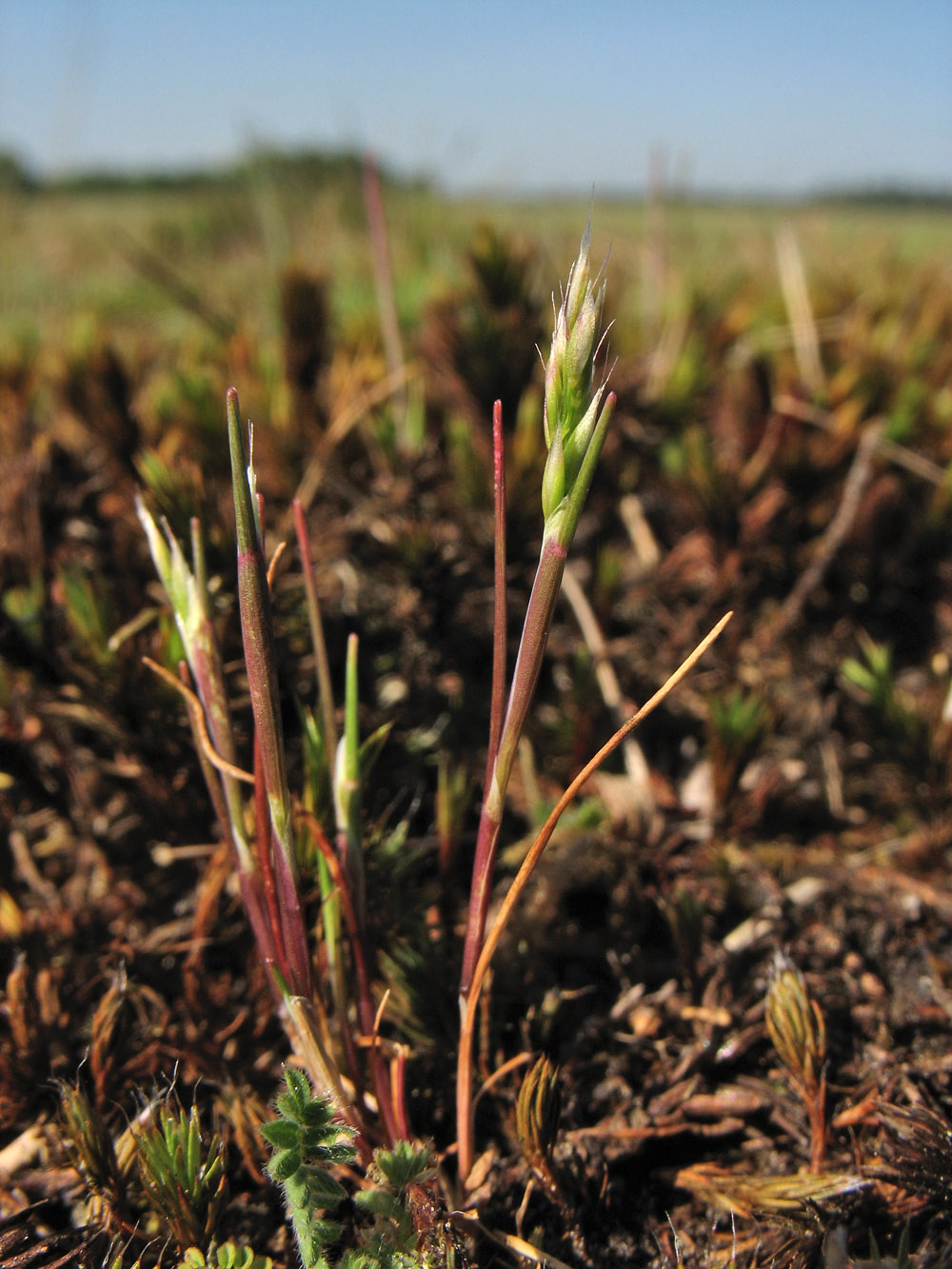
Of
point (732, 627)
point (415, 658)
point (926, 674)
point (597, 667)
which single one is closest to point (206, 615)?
point (415, 658)

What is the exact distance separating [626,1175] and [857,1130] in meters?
0.21

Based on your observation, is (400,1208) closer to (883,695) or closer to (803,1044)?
(803,1044)

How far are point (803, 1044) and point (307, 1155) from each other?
1.49 feet

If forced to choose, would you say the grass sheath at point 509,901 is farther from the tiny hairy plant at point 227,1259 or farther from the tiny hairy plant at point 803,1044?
the tiny hairy plant at point 803,1044

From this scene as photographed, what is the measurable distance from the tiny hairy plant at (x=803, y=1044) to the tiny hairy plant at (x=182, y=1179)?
486 mm

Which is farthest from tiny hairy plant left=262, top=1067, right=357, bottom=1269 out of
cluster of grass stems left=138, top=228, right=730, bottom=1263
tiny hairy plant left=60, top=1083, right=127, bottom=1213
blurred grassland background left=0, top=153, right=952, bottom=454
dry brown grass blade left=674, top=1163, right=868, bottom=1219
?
blurred grassland background left=0, top=153, right=952, bottom=454

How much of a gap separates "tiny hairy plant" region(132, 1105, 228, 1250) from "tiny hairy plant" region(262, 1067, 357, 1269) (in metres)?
0.11

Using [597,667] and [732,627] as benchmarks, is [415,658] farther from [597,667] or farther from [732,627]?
[732,627]

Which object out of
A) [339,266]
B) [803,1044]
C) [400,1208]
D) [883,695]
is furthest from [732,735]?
[339,266]

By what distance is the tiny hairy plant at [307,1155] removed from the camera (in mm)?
571

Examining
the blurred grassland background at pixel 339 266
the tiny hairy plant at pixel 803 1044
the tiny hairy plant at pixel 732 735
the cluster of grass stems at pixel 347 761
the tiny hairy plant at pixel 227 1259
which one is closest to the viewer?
the cluster of grass stems at pixel 347 761

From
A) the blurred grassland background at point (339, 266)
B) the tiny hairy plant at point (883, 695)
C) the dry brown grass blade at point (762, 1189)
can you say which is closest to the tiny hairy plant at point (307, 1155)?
the dry brown grass blade at point (762, 1189)

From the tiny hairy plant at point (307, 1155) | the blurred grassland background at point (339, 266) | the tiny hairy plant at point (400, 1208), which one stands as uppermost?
the blurred grassland background at point (339, 266)

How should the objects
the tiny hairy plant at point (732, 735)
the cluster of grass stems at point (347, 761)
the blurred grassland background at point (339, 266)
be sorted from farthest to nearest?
the blurred grassland background at point (339, 266) < the tiny hairy plant at point (732, 735) < the cluster of grass stems at point (347, 761)
